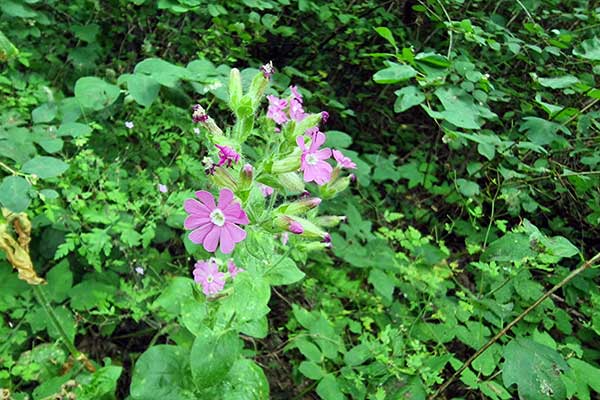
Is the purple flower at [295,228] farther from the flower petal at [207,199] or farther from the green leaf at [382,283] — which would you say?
the green leaf at [382,283]

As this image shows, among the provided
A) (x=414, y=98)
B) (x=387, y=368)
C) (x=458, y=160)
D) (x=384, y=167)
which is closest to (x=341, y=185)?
(x=414, y=98)

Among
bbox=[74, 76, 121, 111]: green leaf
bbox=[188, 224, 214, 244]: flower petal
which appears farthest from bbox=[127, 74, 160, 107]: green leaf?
bbox=[188, 224, 214, 244]: flower petal

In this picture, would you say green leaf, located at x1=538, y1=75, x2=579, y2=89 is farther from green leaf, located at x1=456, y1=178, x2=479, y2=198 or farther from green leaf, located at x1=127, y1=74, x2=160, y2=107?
green leaf, located at x1=127, y1=74, x2=160, y2=107

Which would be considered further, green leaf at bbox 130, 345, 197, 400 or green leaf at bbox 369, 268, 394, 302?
green leaf at bbox 369, 268, 394, 302

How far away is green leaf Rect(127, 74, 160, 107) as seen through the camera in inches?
79.3

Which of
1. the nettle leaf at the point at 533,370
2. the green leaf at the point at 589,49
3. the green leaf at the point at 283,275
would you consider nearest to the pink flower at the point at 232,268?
the green leaf at the point at 283,275

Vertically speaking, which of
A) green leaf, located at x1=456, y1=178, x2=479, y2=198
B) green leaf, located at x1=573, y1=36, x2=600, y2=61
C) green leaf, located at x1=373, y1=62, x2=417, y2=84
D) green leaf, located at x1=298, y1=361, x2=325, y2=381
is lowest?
green leaf, located at x1=298, y1=361, x2=325, y2=381

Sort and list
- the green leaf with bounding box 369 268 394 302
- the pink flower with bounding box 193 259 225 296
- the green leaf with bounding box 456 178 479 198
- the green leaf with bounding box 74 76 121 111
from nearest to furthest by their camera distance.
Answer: the pink flower with bounding box 193 259 225 296, the green leaf with bounding box 74 76 121 111, the green leaf with bounding box 369 268 394 302, the green leaf with bounding box 456 178 479 198

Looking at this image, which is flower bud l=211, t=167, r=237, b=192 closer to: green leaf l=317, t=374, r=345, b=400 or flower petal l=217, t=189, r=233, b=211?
flower petal l=217, t=189, r=233, b=211

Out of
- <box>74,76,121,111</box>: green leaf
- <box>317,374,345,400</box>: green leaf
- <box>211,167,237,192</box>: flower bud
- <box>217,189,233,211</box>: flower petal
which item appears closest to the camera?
<box>217,189,233,211</box>: flower petal

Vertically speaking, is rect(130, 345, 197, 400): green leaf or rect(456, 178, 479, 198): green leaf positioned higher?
rect(456, 178, 479, 198): green leaf

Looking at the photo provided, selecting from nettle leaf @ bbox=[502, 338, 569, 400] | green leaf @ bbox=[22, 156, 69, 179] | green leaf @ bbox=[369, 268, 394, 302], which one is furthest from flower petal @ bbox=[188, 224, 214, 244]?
green leaf @ bbox=[369, 268, 394, 302]

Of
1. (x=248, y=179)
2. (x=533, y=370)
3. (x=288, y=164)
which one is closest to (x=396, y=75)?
(x=288, y=164)

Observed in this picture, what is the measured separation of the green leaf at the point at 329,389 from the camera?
200cm
